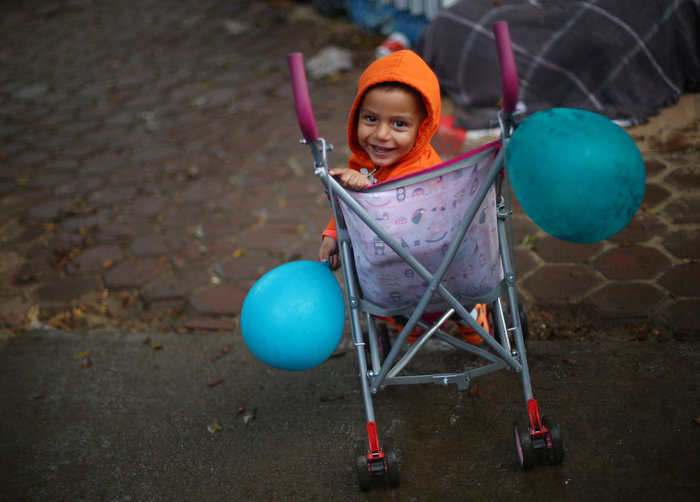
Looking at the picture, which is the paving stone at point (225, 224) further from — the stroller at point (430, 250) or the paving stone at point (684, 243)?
the paving stone at point (684, 243)

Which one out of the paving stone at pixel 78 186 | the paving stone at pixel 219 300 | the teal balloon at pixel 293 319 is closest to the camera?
the teal balloon at pixel 293 319

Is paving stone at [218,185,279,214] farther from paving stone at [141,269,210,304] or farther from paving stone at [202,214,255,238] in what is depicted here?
paving stone at [141,269,210,304]

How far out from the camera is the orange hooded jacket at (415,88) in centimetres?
201

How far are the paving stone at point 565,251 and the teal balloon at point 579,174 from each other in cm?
169

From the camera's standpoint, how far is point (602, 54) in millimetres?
4332

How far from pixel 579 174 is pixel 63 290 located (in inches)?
A: 124

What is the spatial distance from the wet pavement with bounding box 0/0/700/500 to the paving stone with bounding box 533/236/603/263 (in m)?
0.01

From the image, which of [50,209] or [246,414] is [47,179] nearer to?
[50,209]

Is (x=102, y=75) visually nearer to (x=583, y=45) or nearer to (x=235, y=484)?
(x=583, y=45)

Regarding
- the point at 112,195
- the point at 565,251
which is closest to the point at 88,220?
the point at 112,195

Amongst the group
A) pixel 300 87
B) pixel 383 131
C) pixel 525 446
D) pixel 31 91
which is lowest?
pixel 31 91

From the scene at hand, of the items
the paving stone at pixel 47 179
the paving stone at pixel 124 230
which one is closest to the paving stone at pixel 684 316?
the paving stone at pixel 124 230

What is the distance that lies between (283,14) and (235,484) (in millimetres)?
7302

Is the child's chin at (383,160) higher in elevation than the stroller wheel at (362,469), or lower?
higher
